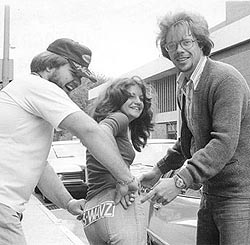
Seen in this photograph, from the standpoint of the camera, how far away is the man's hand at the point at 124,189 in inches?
106

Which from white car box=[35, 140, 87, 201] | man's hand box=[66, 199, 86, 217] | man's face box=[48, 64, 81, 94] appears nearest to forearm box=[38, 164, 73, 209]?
man's hand box=[66, 199, 86, 217]

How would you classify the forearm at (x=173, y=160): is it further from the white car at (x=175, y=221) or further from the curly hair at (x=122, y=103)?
the white car at (x=175, y=221)

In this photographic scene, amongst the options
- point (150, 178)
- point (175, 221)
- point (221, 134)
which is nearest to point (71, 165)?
point (175, 221)

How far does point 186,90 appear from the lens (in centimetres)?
305

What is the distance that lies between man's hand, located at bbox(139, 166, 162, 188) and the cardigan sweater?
0.62m

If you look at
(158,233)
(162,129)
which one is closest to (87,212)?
(158,233)

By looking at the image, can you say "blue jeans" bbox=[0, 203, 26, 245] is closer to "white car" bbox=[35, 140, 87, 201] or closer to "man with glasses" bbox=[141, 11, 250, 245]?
"man with glasses" bbox=[141, 11, 250, 245]

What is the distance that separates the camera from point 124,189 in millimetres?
2709

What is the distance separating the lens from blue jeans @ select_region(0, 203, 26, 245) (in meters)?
2.44

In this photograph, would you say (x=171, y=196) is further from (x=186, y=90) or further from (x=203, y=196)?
(x=186, y=90)

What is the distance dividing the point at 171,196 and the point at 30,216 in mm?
6150

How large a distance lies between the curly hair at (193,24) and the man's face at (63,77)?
65cm

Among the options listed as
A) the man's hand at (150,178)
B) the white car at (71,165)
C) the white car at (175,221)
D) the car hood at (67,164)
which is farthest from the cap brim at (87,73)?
the car hood at (67,164)

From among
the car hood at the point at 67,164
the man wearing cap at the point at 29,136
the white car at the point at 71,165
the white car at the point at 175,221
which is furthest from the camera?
the car hood at the point at 67,164
